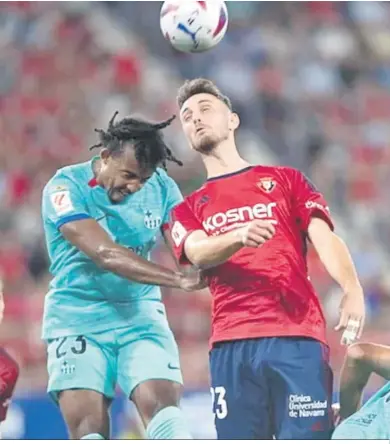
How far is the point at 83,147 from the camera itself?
10.1m

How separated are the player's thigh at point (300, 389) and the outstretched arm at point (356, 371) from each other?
305mm

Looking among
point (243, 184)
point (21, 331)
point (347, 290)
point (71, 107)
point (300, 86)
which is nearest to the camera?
point (347, 290)

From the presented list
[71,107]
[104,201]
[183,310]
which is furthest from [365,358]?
[71,107]

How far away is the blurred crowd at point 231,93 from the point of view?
9.81m

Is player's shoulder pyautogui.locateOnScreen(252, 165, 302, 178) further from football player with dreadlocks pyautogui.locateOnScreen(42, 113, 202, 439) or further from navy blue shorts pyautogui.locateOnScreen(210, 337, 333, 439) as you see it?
navy blue shorts pyautogui.locateOnScreen(210, 337, 333, 439)

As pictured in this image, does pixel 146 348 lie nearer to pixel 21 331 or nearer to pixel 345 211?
pixel 21 331

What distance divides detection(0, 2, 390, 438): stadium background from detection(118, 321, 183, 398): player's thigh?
3.77m

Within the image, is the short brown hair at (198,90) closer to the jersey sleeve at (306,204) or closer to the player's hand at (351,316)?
the jersey sleeve at (306,204)

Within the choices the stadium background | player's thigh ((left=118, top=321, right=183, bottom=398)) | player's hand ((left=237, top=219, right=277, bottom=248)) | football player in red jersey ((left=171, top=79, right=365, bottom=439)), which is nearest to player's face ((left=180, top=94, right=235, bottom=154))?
football player in red jersey ((left=171, top=79, right=365, bottom=439))

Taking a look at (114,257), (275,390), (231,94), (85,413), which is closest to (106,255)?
(114,257)

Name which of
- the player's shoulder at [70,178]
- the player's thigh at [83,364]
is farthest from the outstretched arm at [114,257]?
the player's thigh at [83,364]

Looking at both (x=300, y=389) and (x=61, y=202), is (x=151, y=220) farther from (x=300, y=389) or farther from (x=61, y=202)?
(x=300, y=389)

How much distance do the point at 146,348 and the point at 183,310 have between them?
3.49 meters

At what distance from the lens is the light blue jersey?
4871mm
